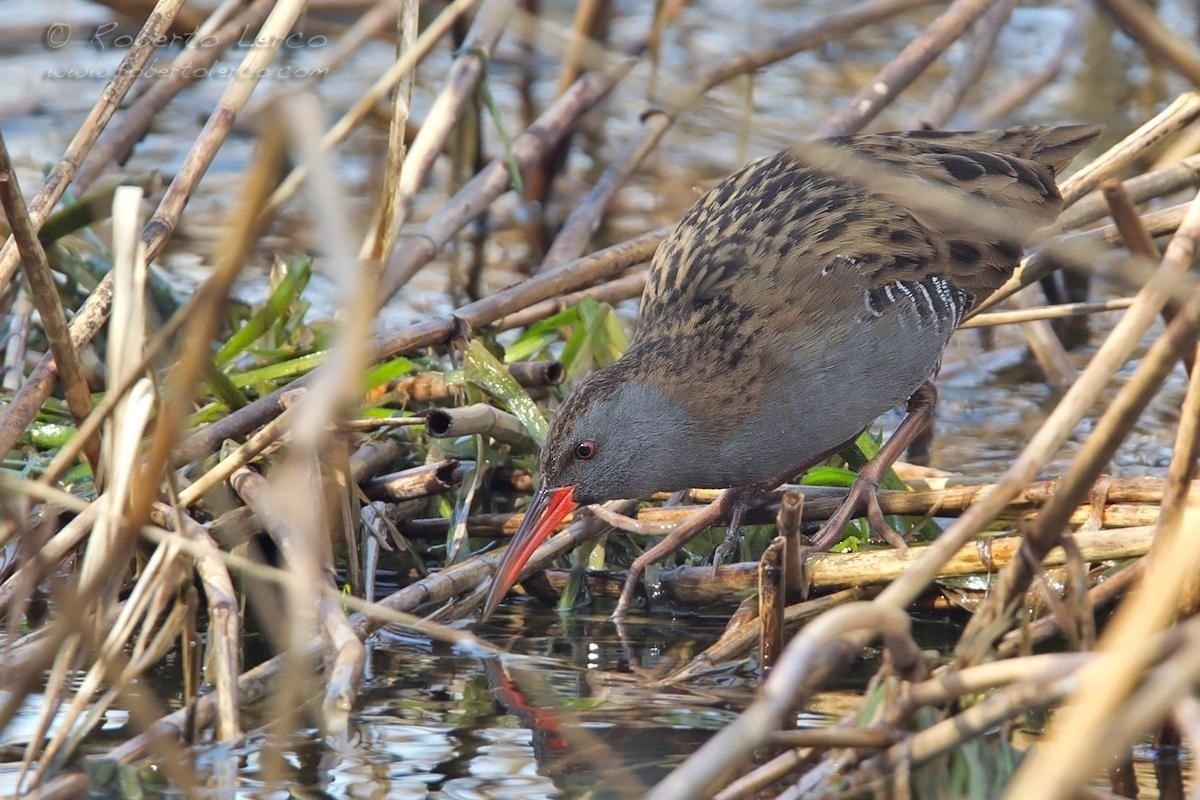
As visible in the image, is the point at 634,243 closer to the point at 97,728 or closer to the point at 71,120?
the point at 97,728

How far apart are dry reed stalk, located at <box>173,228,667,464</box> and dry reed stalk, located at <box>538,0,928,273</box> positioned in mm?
251

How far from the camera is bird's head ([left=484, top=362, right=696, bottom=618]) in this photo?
11.9ft

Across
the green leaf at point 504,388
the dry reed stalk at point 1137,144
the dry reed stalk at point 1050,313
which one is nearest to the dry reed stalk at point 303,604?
the green leaf at point 504,388

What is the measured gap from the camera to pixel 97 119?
3.47 metres

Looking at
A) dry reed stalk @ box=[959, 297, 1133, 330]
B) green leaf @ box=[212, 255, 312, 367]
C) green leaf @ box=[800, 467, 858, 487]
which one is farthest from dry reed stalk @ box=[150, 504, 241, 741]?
dry reed stalk @ box=[959, 297, 1133, 330]

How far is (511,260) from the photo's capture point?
6473mm

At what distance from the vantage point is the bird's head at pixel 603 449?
362 cm

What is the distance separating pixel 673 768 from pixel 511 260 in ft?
12.5

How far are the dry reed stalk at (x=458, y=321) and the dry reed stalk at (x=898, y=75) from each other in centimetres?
80

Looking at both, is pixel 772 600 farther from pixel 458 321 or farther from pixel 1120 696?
pixel 458 321

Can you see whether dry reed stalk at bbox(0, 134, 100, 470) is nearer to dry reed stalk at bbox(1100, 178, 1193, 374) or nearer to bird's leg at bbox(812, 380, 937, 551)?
bird's leg at bbox(812, 380, 937, 551)

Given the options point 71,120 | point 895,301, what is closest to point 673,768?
point 895,301

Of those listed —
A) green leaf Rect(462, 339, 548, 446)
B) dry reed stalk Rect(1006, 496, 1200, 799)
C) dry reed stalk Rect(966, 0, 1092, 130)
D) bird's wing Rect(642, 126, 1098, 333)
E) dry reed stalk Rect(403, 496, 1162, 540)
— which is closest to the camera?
dry reed stalk Rect(1006, 496, 1200, 799)

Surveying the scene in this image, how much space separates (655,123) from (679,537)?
219 cm
